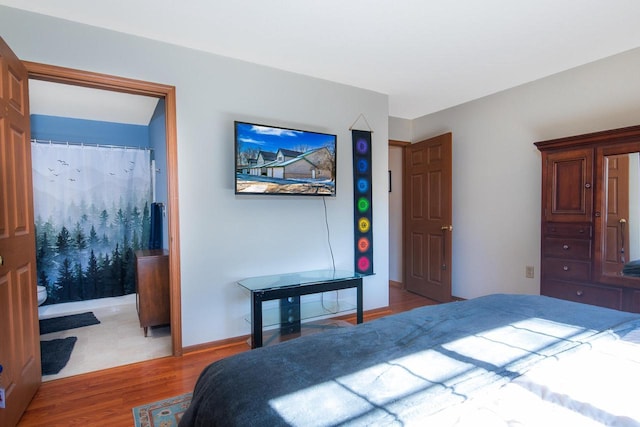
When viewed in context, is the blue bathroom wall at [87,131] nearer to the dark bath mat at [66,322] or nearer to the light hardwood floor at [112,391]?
the dark bath mat at [66,322]

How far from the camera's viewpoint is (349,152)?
10.9 feet

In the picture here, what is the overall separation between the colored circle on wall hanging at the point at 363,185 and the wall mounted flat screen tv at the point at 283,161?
364 mm

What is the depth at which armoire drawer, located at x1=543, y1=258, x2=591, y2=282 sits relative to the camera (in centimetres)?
264

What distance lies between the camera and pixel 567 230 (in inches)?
108

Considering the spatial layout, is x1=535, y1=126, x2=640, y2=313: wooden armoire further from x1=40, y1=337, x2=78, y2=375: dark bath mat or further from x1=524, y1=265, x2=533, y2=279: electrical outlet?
x1=40, y1=337, x2=78, y2=375: dark bath mat

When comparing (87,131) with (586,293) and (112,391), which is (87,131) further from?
(586,293)

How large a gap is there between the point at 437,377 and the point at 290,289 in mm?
1695

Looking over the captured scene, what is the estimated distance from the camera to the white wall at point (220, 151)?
2260 mm

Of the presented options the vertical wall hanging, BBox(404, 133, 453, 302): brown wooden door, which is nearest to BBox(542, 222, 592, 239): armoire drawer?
BBox(404, 133, 453, 302): brown wooden door

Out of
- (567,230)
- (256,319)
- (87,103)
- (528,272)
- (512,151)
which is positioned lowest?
(256,319)

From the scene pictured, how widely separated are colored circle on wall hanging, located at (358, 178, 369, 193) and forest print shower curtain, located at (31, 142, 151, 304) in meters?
2.77

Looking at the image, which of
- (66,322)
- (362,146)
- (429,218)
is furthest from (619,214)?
(66,322)

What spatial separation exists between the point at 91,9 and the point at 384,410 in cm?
268

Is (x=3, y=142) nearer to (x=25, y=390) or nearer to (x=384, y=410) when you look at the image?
(x=25, y=390)
